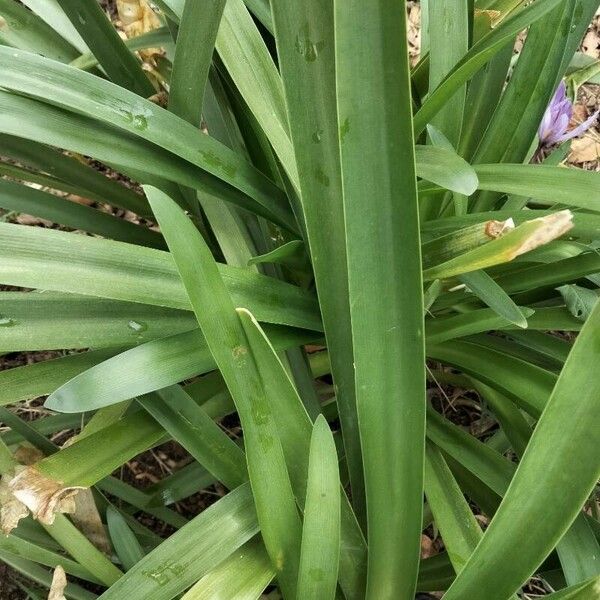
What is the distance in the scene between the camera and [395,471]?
1.52 feet

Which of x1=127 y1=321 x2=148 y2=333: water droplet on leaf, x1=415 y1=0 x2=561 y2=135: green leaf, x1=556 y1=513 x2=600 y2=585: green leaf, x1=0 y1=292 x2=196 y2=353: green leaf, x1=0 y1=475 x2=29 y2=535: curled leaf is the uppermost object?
x1=415 y1=0 x2=561 y2=135: green leaf

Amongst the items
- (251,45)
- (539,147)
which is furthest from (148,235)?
(539,147)

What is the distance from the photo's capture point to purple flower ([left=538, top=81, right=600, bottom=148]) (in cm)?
87

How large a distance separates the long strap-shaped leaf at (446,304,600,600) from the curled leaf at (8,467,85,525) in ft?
1.12

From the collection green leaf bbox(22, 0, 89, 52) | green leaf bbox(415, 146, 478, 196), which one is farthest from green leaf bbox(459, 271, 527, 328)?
green leaf bbox(22, 0, 89, 52)

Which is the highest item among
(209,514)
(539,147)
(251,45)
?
(251,45)

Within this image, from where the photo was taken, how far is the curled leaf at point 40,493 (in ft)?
1.65

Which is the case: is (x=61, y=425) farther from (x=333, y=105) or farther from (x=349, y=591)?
(x=333, y=105)

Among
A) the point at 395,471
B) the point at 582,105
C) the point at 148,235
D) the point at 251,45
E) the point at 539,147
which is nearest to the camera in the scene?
the point at 395,471

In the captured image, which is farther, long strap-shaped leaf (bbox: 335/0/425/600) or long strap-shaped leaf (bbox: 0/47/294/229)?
long strap-shaped leaf (bbox: 0/47/294/229)

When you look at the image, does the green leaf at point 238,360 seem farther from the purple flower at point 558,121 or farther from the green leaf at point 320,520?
the purple flower at point 558,121

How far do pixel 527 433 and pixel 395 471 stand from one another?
326 millimetres

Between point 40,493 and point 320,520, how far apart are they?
248 mm

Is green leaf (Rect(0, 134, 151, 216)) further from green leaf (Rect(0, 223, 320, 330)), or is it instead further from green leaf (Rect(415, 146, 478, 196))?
green leaf (Rect(415, 146, 478, 196))
